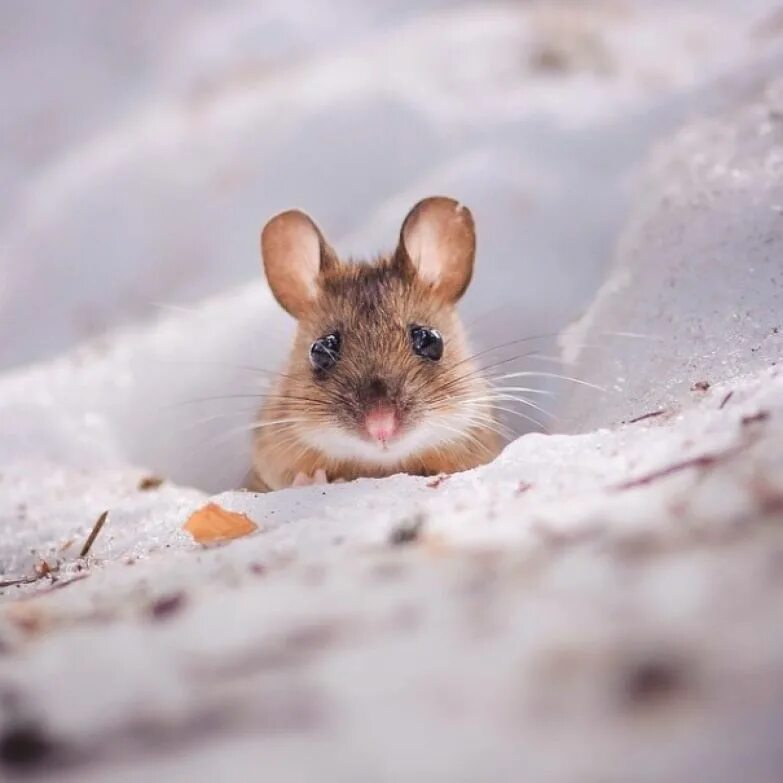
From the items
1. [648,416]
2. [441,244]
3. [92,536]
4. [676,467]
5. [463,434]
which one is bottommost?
[676,467]

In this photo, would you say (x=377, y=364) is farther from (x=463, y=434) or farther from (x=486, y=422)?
(x=486, y=422)

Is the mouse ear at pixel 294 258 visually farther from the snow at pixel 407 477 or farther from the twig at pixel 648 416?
the twig at pixel 648 416

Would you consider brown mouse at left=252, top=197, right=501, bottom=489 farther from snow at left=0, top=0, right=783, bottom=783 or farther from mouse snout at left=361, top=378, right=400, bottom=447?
snow at left=0, top=0, right=783, bottom=783

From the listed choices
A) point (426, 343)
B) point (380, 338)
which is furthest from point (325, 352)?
point (426, 343)

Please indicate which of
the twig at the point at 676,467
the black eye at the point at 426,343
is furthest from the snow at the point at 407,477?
the black eye at the point at 426,343

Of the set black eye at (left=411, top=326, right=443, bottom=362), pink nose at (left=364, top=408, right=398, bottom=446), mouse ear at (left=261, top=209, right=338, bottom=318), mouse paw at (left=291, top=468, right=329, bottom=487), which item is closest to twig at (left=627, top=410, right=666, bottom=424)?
pink nose at (left=364, top=408, right=398, bottom=446)

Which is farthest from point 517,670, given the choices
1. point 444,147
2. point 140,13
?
point 140,13
